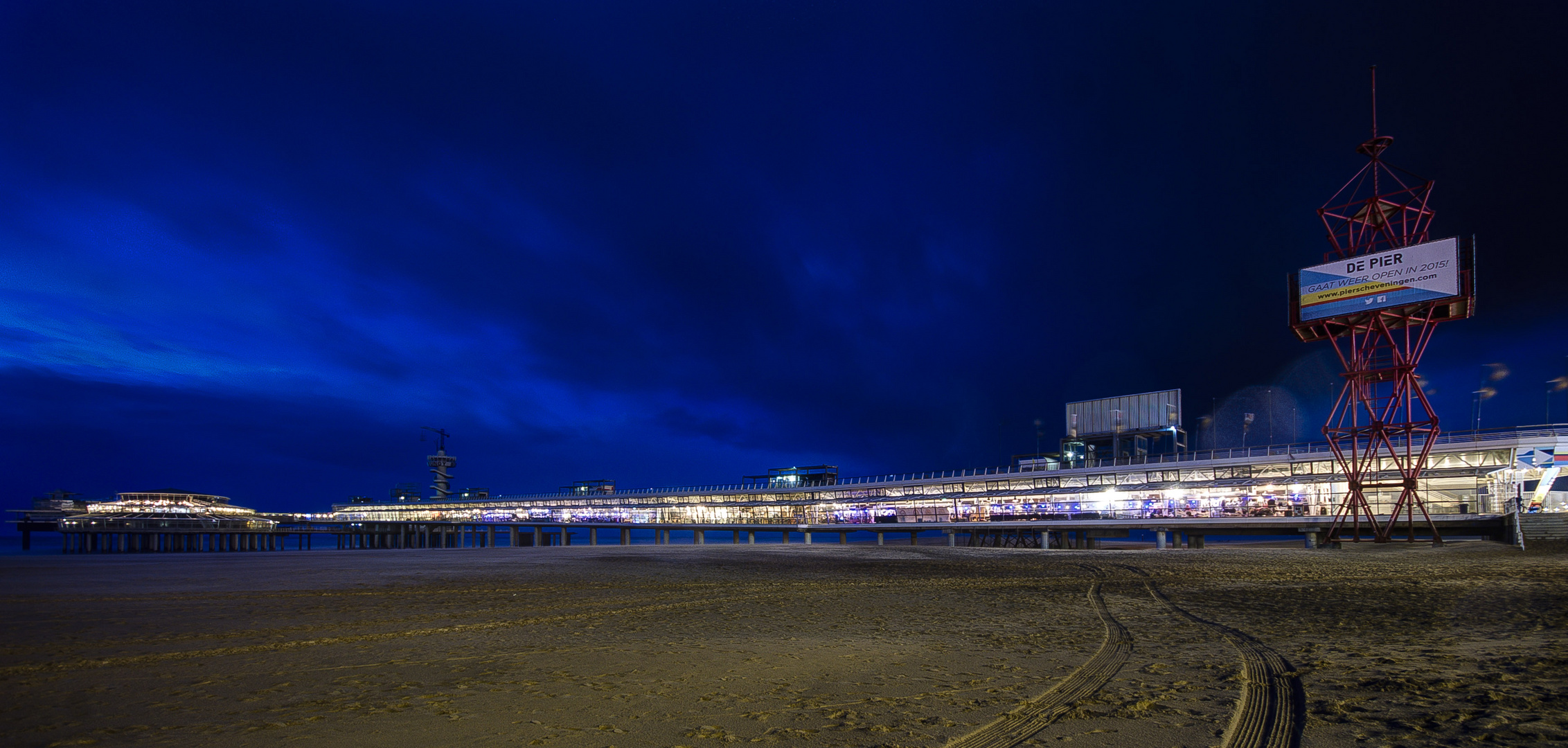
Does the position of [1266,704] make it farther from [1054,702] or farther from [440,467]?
[440,467]

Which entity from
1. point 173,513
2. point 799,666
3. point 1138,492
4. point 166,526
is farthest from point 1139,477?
point 173,513

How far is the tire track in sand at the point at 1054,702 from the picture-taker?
560cm

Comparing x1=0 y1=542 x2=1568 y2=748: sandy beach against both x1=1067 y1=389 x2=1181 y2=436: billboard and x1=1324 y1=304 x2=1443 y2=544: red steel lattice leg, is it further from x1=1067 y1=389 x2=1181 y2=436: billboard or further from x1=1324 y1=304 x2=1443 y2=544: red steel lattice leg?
x1=1067 y1=389 x2=1181 y2=436: billboard

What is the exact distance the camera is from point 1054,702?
6.80 m

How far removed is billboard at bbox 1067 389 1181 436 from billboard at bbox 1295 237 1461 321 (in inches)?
880

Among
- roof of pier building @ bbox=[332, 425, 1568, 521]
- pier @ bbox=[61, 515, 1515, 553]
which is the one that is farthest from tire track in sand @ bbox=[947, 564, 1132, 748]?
roof of pier building @ bbox=[332, 425, 1568, 521]

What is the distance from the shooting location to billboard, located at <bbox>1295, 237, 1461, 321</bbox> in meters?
39.7

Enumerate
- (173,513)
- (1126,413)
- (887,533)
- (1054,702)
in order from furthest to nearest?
(173,513) → (887,533) → (1126,413) → (1054,702)

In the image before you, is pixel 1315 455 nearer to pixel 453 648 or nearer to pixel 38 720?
pixel 453 648

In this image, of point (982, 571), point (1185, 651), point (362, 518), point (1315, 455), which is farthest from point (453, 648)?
point (362, 518)

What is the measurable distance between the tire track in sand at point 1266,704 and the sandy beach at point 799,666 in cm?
3

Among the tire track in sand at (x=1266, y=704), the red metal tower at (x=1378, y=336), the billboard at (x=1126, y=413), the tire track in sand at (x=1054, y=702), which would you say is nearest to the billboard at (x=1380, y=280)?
the red metal tower at (x=1378, y=336)

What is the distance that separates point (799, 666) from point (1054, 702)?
124 inches

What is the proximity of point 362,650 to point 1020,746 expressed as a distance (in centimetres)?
902
